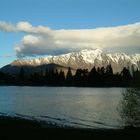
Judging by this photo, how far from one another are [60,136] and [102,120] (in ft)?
124

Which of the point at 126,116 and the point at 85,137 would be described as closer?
the point at 85,137

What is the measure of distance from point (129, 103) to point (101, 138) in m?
16.0

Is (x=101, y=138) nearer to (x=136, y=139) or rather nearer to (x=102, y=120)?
(x=136, y=139)

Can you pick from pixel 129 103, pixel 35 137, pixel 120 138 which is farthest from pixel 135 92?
pixel 35 137

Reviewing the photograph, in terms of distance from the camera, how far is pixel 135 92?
51.0 metres

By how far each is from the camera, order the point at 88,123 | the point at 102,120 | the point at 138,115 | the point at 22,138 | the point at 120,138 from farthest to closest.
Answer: the point at 102,120 < the point at 88,123 < the point at 138,115 < the point at 120,138 < the point at 22,138

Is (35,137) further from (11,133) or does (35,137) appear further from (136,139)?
(136,139)

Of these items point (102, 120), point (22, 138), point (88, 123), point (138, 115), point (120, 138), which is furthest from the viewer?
point (102, 120)

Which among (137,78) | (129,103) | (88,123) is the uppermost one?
(137,78)

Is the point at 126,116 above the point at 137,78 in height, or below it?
below

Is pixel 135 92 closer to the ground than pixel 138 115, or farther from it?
farther from it

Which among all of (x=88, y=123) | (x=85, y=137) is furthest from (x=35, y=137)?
(x=88, y=123)

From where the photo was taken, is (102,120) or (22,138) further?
(102,120)

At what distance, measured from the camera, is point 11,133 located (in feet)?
121
